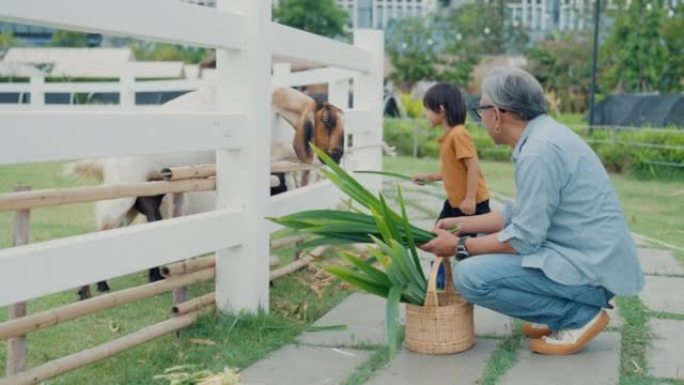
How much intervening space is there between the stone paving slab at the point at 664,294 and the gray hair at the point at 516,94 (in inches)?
58.4

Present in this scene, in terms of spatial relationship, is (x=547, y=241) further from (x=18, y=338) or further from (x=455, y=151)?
(x=18, y=338)

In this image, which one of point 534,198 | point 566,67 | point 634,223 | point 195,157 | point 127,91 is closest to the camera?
point 534,198

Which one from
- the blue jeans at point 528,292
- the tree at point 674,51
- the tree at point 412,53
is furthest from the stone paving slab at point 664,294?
the tree at point 412,53

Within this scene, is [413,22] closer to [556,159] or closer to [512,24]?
[512,24]

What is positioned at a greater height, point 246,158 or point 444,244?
point 246,158

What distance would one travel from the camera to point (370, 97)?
776 cm

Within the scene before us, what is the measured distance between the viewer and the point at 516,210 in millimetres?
4145

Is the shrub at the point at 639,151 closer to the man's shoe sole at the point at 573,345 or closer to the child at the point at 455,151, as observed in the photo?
the child at the point at 455,151

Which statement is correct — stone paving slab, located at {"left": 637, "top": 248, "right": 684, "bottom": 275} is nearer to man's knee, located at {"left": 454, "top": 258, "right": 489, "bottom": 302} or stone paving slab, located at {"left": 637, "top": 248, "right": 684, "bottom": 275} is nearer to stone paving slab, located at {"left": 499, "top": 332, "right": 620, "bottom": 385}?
stone paving slab, located at {"left": 499, "top": 332, "right": 620, "bottom": 385}

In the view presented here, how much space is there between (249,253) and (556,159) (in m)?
1.49

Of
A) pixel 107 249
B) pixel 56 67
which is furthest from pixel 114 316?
pixel 56 67

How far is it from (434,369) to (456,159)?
1.80m

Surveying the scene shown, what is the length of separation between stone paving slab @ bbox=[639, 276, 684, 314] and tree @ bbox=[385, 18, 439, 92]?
3176 centimetres

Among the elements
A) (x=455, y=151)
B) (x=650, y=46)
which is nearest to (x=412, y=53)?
(x=650, y=46)
